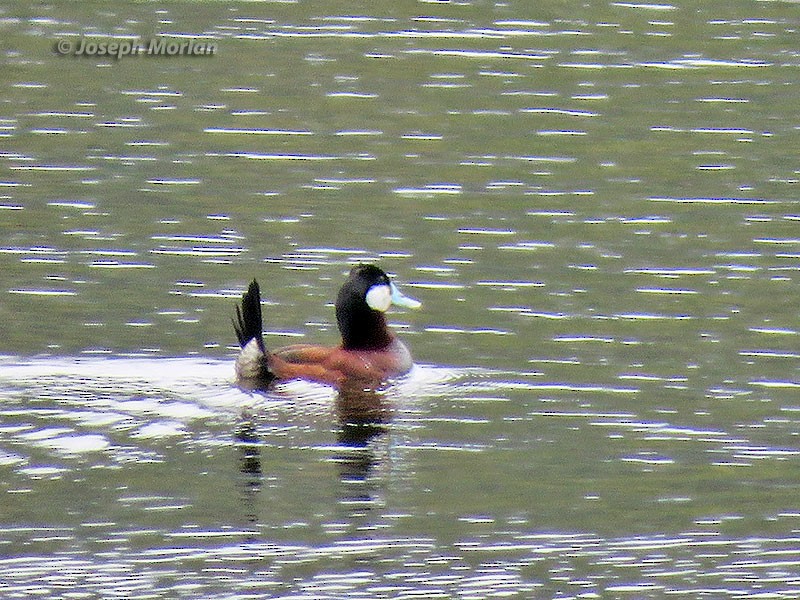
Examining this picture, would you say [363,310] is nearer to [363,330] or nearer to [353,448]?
[363,330]

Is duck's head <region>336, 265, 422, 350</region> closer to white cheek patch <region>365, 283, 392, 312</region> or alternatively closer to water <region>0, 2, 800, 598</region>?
white cheek patch <region>365, 283, 392, 312</region>

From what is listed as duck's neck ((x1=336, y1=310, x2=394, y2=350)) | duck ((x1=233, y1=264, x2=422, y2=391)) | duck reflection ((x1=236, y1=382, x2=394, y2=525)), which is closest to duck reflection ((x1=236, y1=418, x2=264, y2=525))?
duck reflection ((x1=236, y1=382, x2=394, y2=525))

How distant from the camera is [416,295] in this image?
13719 mm

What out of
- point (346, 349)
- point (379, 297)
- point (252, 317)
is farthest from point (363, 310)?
point (252, 317)

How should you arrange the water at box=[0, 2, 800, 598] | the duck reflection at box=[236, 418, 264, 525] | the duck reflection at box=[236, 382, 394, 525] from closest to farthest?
the water at box=[0, 2, 800, 598]
the duck reflection at box=[236, 418, 264, 525]
the duck reflection at box=[236, 382, 394, 525]

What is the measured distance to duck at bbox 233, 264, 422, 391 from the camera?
11672 millimetres

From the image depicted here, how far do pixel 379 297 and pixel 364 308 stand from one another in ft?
0.42

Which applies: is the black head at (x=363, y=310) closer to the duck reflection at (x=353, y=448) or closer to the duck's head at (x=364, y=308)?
the duck's head at (x=364, y=308)

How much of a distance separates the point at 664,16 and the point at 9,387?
1408 cm

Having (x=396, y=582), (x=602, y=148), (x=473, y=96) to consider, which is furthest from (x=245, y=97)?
(x=396, y=582)

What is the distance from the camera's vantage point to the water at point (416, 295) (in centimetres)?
890

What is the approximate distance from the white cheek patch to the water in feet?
1.43

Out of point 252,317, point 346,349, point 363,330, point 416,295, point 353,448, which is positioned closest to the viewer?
point 353,448

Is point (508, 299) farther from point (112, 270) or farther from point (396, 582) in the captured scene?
point (396, 582)
